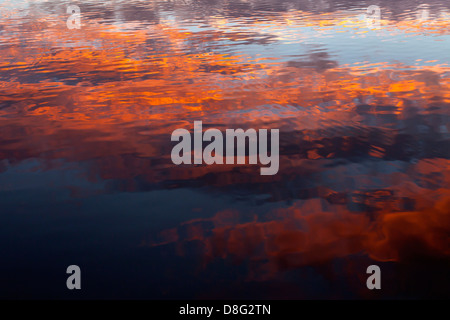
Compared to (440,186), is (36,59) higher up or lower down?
higher up

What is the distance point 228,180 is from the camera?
13.1ft

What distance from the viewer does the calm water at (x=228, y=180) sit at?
277 centimetres

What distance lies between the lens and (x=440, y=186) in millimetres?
3738

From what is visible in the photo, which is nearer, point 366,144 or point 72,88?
point 366,144

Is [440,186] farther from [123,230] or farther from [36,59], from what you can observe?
[36,59]

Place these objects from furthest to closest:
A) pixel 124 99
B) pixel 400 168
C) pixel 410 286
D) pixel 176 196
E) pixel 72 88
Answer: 1. pixel 72 88
2. pixel 124 99
3. pixel 400 168
4. pixel 176 196
5. pixel 410 286

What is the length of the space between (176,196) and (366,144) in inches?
80.5

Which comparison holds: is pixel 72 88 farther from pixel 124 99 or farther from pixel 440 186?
pixel 440 186

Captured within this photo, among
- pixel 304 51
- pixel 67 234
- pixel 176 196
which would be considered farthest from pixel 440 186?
pixel 304 51

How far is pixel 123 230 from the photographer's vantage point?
3.21 m

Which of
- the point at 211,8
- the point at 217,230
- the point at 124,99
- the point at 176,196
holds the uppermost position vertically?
the point at 211,8

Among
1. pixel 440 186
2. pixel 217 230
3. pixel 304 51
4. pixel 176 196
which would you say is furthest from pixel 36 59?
pixel 440 186

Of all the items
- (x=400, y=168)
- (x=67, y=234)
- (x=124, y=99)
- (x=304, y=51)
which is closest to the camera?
(x=67, y=234)

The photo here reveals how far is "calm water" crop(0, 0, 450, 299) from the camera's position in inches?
109
